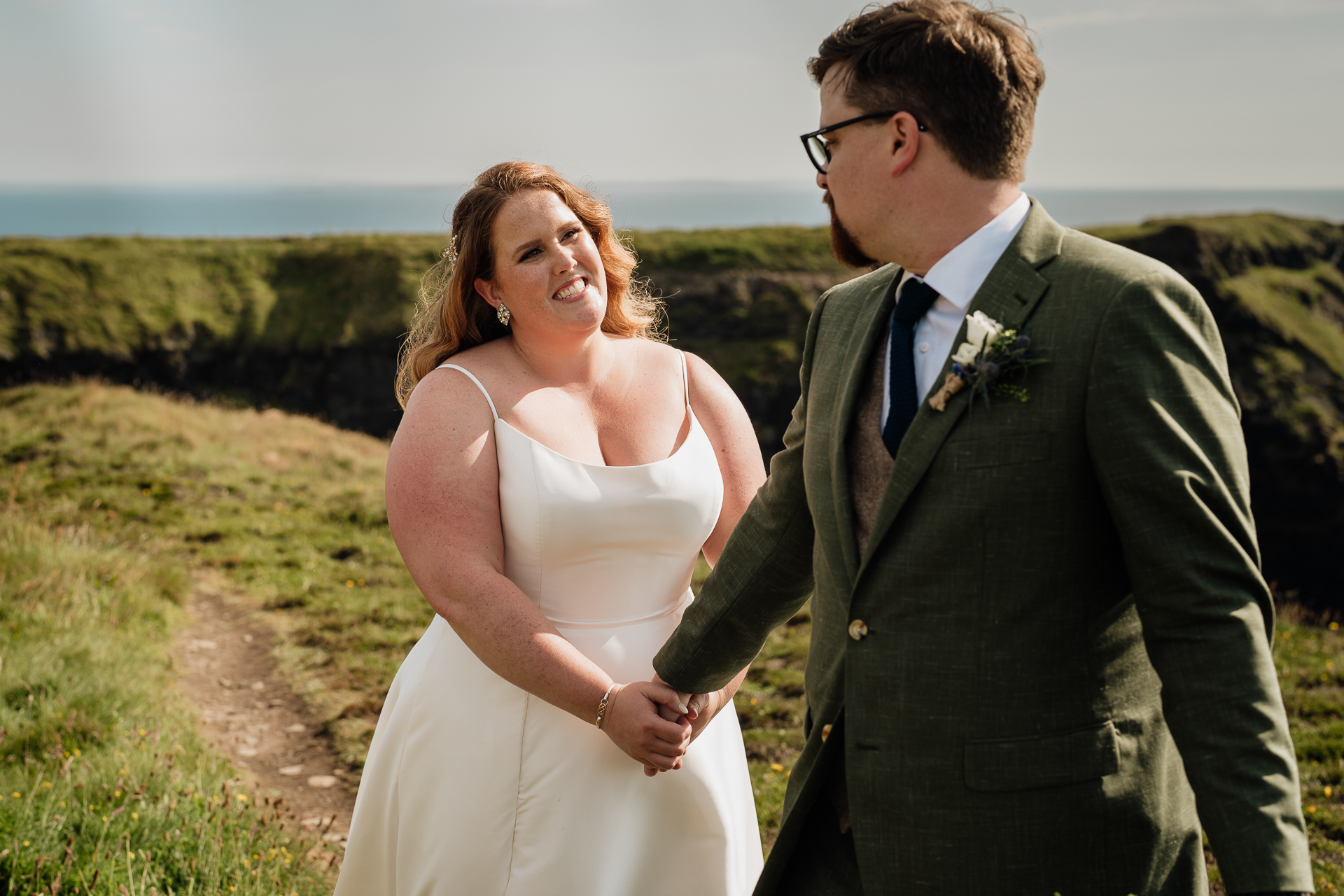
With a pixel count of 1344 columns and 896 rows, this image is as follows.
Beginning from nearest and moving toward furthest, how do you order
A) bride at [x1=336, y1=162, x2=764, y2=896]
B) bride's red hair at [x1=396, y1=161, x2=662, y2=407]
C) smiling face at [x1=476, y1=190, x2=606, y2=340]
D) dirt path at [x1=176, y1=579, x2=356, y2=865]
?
bride at [x1=336, y1=162, x2=764, y2=896]
smiling face at [x1=476, y1=190, x2=606, y2=340]
bride's red hair at [x1=396, y1=161, x2=662, y2=407]
dirt path at [x1=176, y1=579, x2=356, y2=865]

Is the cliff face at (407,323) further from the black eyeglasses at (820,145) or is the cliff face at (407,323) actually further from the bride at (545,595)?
the black eyeglasses at (820,145)

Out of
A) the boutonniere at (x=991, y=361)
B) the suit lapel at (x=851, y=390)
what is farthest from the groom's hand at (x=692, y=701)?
the boutonniere at (x=991, y=361)

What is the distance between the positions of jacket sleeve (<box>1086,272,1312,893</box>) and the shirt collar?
1.12ft

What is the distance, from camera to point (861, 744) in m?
2.13

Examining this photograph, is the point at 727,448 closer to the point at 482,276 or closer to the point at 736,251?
the point at 482,276

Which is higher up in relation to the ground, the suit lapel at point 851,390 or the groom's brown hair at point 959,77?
the groom's brown hair at point 959,77

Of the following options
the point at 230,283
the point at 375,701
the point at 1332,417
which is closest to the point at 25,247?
the point at 230,283

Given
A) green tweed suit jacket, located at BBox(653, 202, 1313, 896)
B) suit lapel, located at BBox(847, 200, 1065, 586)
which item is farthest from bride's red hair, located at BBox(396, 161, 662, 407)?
suit lapel, located at BBox(847, 200, 1065, 586)

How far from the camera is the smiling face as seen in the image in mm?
3383

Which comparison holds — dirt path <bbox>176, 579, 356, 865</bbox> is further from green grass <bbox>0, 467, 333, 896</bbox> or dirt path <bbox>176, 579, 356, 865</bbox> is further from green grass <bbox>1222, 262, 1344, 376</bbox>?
green grass <bbox>1222, 262, 1344, 376</bbox>

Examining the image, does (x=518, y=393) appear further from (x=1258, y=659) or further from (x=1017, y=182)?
(x=1258, y=659)

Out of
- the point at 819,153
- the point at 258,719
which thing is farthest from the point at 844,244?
the point at 258,719

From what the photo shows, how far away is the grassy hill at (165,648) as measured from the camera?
3902 millimetres

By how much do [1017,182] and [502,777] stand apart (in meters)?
2.36
